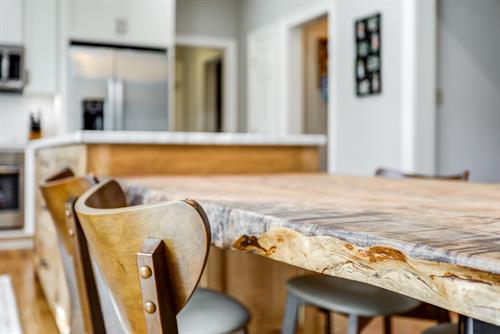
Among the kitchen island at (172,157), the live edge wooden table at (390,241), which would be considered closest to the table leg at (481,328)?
the live edge wooden table at (390,241)

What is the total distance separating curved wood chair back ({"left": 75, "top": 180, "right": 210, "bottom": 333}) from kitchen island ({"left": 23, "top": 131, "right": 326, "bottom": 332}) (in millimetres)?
1272

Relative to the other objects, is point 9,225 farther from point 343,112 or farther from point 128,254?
point 128,254

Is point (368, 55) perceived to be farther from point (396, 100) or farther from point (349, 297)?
point (349, 297)

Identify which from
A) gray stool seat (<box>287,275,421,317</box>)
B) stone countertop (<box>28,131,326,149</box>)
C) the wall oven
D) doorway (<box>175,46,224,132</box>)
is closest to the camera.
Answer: gray stool seat (<box>287,275,421,317</box>)

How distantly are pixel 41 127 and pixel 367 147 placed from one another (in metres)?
2.60

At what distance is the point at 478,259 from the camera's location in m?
0.40

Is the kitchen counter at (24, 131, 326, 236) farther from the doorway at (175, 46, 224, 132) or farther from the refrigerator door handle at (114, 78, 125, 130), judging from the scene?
the doorway at (175, 46, 224, 132)

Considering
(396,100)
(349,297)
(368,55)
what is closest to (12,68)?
(368,55)

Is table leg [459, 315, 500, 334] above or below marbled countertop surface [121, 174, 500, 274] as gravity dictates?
below

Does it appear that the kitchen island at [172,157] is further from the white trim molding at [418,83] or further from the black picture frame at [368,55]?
the black picture frame at [368,55]

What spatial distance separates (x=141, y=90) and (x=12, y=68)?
1159mm

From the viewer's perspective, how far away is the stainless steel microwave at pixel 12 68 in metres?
3.46

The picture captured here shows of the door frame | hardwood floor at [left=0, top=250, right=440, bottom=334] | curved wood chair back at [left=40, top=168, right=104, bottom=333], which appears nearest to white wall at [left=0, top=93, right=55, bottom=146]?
hardwood floor at [left=0, top=250, right=440, bottom=334]

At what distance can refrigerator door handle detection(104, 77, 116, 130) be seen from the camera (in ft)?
14.9
